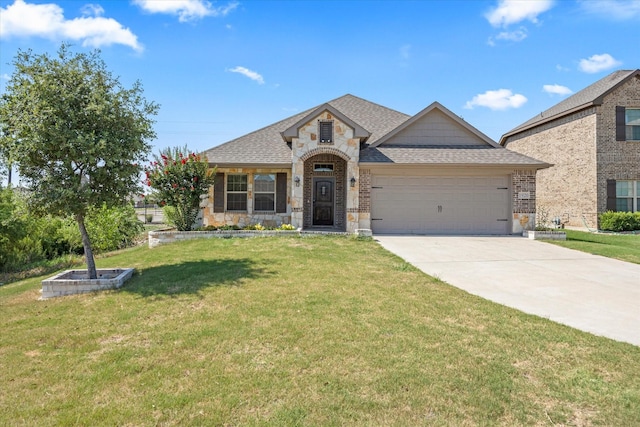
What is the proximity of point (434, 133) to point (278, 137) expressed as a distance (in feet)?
24.1

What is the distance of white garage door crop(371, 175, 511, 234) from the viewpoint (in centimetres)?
1405

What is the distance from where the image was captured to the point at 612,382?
3.17 meters

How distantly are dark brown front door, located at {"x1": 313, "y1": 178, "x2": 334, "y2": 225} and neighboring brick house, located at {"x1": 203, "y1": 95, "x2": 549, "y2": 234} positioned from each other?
45 millimetres

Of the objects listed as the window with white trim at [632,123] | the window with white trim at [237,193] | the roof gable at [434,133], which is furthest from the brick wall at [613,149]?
the window with white trim at [237,193]

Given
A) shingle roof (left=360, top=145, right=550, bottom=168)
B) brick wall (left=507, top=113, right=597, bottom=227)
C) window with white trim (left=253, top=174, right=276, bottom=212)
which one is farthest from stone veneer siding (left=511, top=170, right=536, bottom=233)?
window with white trim (left=253, top=174, right=276, bottom=212)

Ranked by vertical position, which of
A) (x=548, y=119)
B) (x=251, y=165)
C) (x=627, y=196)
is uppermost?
(x=548, y=119)

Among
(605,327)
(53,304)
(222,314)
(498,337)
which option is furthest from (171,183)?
(605,327)

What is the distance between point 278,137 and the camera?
53.3 feet

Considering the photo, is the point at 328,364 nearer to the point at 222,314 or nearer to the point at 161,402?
the point at 161,402

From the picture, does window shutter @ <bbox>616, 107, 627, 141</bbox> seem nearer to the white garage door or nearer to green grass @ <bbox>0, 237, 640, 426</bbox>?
the white garage door

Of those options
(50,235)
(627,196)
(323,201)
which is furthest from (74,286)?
(627,196)

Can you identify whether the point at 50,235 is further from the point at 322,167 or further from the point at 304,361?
the point at 304,361

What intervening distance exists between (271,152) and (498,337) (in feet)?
40.0

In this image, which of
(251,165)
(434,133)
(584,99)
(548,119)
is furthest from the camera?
(548,119)
